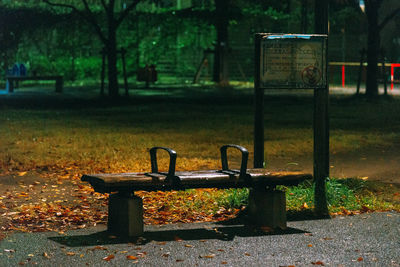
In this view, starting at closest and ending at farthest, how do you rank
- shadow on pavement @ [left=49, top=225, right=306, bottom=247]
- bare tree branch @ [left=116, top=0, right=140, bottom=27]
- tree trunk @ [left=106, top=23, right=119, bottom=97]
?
shadow on pavement @ [left=49, top=225, right=306, bottom=247], tree trunk @ [left=106, top=23, right=119, bottom=97], bare tree branch @ [left=116, top=0, right=140, bottom=27]

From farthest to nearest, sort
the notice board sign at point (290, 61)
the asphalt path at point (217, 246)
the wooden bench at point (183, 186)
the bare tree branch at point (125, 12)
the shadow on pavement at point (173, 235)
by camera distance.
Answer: the bare tree branch at point (125, 12) → the notice board sign at point (290, 61) → the wooden bench at point (183, 186) → the shadow on pavement at point (173, 235) → the asphalt path at point (217, 246)

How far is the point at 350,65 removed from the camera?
127 feet

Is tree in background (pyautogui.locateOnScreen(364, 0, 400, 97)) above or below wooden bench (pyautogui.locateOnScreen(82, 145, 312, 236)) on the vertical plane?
above

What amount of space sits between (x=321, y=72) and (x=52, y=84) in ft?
86.7

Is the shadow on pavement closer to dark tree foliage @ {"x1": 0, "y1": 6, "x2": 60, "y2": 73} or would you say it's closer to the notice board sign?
the notice board sign

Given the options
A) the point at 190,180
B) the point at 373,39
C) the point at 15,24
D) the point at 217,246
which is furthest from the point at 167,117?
the point at 15,24

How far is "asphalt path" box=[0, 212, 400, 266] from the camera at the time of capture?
6727mm

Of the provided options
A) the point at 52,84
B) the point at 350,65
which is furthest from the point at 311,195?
the point at 350,65

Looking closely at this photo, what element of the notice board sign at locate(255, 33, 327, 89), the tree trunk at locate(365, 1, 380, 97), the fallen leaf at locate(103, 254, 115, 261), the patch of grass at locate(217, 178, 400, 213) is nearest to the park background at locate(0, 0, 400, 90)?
the tree trunk at locate(365, 1, 380, 97)

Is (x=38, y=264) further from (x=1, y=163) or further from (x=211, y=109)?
(x=211, y=109)

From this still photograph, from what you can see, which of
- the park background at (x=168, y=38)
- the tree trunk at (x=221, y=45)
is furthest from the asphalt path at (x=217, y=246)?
the tree trunk at (x=221, y=45)

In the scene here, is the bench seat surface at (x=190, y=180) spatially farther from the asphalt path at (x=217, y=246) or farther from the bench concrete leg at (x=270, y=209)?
the asphalt path at (x=217, y=246)

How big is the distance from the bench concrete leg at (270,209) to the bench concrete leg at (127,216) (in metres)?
1.16

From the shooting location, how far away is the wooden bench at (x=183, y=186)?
7.50 m
